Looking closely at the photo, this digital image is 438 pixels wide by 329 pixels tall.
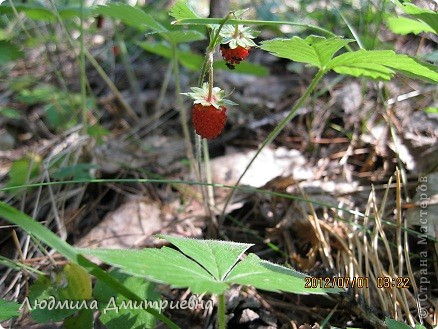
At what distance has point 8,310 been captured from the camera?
1.08m

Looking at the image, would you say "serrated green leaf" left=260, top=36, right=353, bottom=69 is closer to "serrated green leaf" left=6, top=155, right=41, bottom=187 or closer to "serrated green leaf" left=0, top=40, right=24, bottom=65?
"serrated green leaf" left=0, top=40, right=24, bottom=65

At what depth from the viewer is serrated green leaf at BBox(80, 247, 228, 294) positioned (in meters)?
0.79

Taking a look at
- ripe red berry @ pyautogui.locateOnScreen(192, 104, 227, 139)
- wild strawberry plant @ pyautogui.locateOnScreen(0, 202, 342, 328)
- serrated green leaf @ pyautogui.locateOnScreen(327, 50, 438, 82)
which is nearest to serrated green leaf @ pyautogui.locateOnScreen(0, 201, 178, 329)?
wild strawberry plant @ pyautogui.locateOnScreen(0, 202, 342, 328)

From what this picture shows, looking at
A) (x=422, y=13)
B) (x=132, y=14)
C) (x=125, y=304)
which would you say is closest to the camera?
(x=125, y=304)

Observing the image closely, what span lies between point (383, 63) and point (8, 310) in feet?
3.66

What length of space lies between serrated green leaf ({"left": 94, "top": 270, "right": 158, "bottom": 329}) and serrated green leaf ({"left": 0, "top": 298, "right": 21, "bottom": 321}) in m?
0.20

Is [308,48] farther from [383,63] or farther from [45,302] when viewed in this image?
[45,302]

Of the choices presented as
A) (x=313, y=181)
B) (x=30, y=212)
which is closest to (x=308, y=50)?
(x=313, y=181)

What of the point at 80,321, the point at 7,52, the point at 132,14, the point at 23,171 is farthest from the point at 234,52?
the point at 23,171

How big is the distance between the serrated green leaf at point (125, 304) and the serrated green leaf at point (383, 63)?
781mm

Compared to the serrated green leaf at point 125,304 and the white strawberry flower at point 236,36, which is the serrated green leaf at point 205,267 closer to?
the serrated green leaf at point 125,304

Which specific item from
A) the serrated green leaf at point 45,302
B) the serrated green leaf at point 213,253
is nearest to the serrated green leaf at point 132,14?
the serrated green leaf at point 213,253

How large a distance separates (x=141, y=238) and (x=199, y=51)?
74.2 inches

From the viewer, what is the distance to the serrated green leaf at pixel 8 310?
3.47 ft
